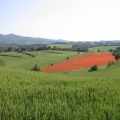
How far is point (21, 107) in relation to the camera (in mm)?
8781

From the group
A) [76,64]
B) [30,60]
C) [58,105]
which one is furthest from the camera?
[30,60]

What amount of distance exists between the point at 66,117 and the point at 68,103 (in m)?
1.59

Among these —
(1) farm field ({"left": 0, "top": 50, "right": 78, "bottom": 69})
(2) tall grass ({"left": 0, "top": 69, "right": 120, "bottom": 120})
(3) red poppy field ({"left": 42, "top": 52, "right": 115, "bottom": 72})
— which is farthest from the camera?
(1) farm field ({"left": 0, "top": 50, "right": 78, "bottom": 69})

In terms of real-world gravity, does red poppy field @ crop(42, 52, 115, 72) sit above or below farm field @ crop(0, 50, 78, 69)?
above

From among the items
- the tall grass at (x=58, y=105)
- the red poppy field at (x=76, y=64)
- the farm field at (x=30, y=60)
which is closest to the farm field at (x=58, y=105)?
the tall grass at (x=58, y=105)

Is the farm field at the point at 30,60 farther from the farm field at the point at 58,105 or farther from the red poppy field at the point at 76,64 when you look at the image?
the farm field at the point at 58,105

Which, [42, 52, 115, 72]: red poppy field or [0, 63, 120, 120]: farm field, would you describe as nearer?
[0, 63, 120, 120]: farm field

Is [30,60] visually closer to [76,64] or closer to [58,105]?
[76,64]

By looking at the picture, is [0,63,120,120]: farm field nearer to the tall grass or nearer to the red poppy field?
the tall grass

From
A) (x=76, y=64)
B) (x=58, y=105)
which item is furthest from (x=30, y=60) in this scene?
(x=58, y=105)

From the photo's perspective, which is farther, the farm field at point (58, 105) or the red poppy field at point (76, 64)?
the red poppy field at point (76, 64)

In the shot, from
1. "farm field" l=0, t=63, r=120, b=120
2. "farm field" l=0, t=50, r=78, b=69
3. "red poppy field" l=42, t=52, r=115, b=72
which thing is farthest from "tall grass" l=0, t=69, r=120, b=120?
"farm field" l=0, t=50, r=78, b=69

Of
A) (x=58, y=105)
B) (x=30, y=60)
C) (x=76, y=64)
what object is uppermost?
(x=58, y=105)

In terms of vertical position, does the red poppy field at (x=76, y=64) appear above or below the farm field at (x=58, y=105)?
below
